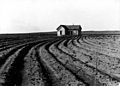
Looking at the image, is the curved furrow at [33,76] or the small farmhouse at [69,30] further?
the small farmhouse at [69,30]

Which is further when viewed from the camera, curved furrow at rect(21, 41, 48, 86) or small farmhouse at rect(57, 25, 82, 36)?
small farmhouse at rect(57, 25, 82, 36)

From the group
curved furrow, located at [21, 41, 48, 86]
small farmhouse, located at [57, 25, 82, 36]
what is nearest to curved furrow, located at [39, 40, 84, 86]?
curved furrow, located at [21, 41, 48, 86]

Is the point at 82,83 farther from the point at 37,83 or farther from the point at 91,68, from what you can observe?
the point at 91,68

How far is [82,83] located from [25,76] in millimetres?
3174

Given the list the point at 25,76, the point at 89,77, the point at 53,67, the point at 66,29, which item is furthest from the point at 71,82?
the point at 66,29

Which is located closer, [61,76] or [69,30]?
[61,76]

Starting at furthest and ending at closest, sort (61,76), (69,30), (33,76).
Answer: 1. (69,30)
2. (33,76)
3. (61,76)

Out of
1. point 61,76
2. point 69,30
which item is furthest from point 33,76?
point 69,30

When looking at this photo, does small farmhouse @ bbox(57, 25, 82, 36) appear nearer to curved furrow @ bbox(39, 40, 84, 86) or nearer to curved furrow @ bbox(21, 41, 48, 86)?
curved furrow @ bbox(21, 41, 48, 86)

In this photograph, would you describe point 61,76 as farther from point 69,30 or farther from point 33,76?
point 69,30

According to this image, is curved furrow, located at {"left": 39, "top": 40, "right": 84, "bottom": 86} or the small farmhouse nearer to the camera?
curved furrow, located at {"left": 39, "top": 40, "right": 84, "bottom": 86}

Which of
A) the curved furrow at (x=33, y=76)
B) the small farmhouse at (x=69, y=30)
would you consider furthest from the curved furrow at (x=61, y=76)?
the small farmhouse at (x=69, y=30)

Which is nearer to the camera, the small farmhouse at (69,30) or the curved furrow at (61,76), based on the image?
the curved furrow at (61,76)

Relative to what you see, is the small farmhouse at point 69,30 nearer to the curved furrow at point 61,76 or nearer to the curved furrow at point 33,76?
the curved furrow at point 33,76
